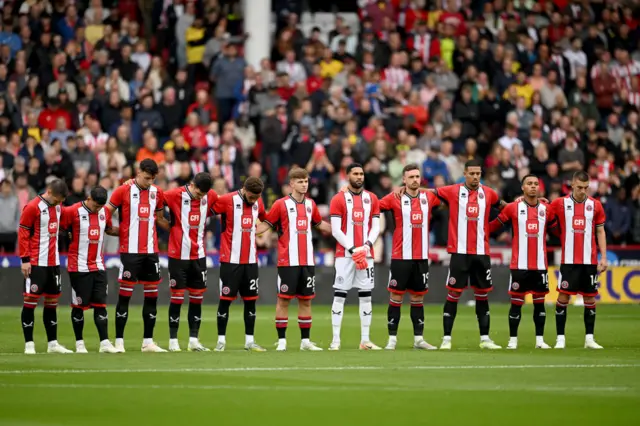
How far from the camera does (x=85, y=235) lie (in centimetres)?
1720

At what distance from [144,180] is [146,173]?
126 millimetres

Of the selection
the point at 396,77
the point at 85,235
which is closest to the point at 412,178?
the point at 85,235

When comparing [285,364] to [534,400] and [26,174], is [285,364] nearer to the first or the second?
[534,400]

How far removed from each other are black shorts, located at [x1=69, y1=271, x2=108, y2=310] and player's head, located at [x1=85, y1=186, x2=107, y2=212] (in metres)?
0.87

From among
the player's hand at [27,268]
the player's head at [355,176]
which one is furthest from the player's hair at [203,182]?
the player's hand at [27,268]

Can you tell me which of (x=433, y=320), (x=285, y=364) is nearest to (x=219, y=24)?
(x=433, y=320)

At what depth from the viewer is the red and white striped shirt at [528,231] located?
18203 mm

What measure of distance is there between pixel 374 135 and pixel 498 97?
13.7 ft

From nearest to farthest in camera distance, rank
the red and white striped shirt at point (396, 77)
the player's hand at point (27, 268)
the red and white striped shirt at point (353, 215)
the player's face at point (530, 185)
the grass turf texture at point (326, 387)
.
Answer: the grass turf texture at point (326, 387), the player's hand at point (27, 268), the red and white striped shirt at point (353, 215), the player's face at point (530, 185), the red and white striped shirt at point (396, 77)

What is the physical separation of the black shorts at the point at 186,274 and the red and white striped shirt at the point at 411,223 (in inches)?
106

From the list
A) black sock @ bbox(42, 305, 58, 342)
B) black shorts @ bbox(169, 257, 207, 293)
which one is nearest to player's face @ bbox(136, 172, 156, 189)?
black shorts @ bbox(169, 257, 207, 293)

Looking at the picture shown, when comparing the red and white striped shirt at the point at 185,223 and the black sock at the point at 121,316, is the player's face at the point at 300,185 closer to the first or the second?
the red and white striped shirt at the point at 185,223

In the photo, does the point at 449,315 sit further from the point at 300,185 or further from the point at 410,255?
the point at 300,185

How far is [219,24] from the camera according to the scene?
32.0m
